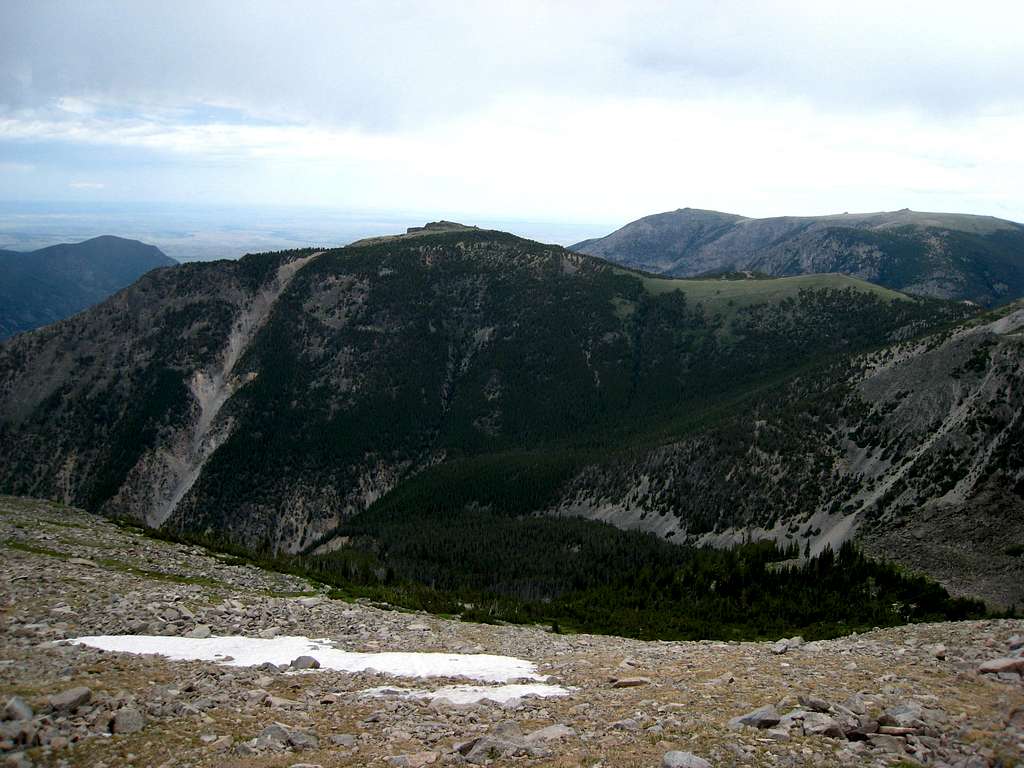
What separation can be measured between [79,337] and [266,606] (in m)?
185

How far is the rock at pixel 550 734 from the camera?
49.1ft

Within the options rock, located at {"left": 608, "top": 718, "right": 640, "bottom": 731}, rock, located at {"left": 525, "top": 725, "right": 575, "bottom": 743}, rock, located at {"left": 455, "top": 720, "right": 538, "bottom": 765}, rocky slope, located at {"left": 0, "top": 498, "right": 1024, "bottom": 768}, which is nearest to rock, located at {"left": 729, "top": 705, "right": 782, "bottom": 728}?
rocky slope, located at {"left": 0, "top": 498, "right": 1024, "bottom": 768}

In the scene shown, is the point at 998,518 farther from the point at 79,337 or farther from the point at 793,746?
the point at 79,337

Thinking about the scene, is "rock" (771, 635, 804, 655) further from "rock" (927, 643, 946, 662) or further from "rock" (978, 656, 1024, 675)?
"rock" (978, 656, 1024, 675)

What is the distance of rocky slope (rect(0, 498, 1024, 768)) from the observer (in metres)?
13.9

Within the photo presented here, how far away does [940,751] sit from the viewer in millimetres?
13445

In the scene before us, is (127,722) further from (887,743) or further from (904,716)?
(904,716)

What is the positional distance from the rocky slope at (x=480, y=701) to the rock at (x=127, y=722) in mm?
44

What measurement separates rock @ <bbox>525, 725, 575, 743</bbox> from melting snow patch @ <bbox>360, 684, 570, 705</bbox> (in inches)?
149

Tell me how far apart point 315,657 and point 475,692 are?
25.2ft

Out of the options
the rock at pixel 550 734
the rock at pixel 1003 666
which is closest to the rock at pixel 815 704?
the rock at pixel 550 734

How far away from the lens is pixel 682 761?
1291 cm

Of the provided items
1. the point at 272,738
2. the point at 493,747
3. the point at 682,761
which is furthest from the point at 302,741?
the point at 682,761

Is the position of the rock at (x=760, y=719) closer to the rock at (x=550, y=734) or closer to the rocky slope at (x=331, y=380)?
the rock at (x=550, y=734)
